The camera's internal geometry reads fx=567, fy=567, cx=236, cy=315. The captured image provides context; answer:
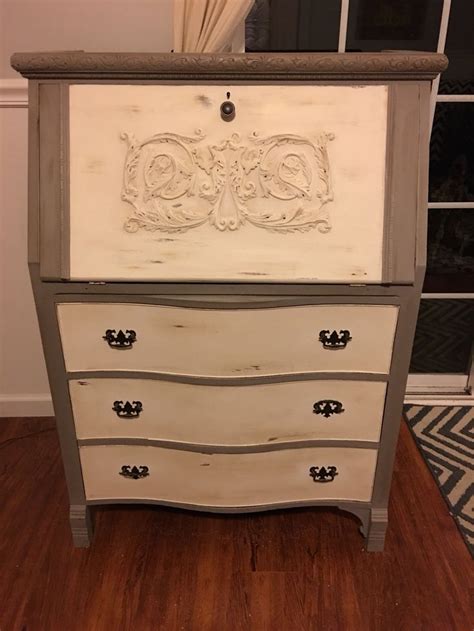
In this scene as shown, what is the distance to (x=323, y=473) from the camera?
1.72 m

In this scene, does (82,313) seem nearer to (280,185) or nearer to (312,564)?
(280,185)

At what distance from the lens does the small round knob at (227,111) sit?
138 cm

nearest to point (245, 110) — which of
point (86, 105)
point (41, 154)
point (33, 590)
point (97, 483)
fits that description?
point (86, 105)

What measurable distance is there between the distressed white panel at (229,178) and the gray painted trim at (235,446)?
52cm

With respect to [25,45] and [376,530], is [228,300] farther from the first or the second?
[25,45]

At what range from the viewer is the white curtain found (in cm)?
167

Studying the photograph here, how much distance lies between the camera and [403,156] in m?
1.39

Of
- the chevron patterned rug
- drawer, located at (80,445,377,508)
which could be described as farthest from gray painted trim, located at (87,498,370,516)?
the chevron patterned rug

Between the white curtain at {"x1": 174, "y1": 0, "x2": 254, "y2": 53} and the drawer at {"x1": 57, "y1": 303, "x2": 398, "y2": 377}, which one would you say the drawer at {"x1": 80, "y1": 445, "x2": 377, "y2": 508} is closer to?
the drawer at {"x1": 57, "y1": 303, "x2": 398, "y2": 377}

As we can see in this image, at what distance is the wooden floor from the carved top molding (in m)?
1.42

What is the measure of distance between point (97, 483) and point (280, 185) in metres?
1.06

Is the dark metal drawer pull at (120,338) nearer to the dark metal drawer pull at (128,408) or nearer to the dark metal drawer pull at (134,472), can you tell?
the dark metal drawer pull at (128,408)

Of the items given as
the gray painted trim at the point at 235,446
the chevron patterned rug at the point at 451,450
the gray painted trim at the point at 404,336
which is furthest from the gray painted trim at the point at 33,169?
the chevron patterned rug at the point at 451,450

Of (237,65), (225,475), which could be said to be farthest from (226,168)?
(225,475)
